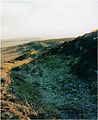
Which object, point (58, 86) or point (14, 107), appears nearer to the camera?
point (14, 107)

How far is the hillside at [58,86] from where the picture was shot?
36000 mm

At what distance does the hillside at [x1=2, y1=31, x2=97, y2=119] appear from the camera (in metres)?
36.0

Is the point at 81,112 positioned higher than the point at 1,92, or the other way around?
the point at 1,92

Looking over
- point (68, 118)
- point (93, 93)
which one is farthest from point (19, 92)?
point (93, 93)

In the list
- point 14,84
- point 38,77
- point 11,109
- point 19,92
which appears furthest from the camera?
point 38,77

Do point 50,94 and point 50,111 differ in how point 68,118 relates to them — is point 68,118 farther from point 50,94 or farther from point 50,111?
point 50,94

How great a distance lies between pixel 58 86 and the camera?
163 feet

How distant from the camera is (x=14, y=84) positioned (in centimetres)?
4309

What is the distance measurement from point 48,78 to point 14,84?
1282 centimetres

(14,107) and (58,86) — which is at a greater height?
(14,107)

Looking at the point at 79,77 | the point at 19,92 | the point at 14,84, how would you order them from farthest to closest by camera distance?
the point at 79,77 < the point at 14,84 < the point at 19,92

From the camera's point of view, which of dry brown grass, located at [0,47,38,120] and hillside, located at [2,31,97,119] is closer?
dry brown grass, located at [0,47,38,120]

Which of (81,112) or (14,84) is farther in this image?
(14,84)

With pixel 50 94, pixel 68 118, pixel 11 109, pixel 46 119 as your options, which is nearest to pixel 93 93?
pixel 50 94
